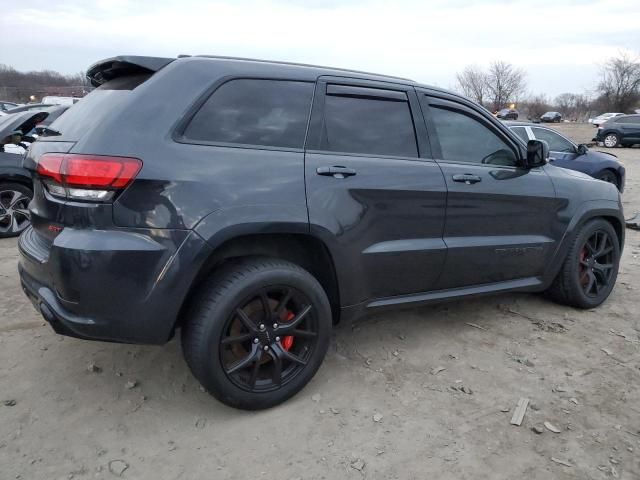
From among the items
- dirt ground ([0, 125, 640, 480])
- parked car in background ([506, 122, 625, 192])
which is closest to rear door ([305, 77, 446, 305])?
dirt ground ([0, 125, 640, 480])

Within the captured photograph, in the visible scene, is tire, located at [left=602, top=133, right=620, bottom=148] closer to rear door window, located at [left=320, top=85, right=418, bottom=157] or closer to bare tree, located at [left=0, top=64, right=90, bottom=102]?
rear door window, located at [left=320, top=85, right=418, bottom=157]

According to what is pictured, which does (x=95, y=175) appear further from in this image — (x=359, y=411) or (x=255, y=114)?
(x=359, y=411)

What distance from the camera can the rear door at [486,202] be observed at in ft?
10.8

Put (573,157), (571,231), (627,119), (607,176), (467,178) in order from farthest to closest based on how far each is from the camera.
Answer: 1. (627,119)
2. (607,176)
3. (573,157)
4. (571,231)
5. (467,178)

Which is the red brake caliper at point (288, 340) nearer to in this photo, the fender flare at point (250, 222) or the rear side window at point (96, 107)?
the fender flare at point (250, 222)

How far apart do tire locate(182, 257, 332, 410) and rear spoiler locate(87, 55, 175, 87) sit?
3.69 feet

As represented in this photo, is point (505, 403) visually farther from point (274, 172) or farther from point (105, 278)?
point (105, 278)

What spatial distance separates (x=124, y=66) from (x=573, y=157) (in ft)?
28.9

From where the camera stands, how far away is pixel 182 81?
8.17 feet

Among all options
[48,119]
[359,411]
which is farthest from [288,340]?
[48,119]

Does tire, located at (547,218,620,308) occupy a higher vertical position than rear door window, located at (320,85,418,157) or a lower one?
lower

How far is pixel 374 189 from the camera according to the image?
2.87 m

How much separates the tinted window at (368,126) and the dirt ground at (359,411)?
1.36 m

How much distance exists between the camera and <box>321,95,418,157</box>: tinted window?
2.87m
